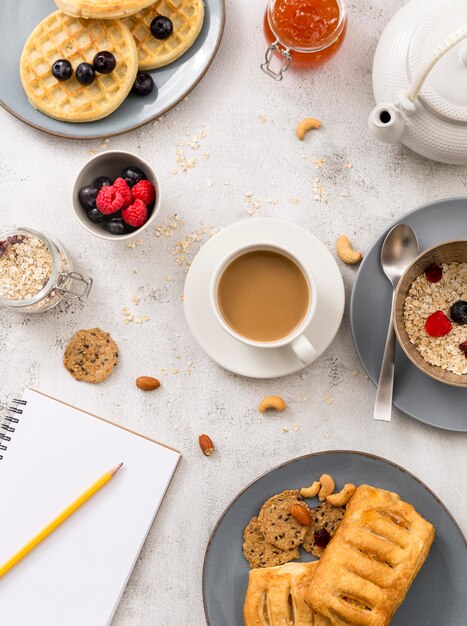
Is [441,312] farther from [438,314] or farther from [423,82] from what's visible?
[423,82]

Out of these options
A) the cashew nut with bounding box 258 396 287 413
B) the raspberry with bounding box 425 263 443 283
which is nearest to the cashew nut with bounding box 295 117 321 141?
the raspberry with bounding box 425 263 443 283

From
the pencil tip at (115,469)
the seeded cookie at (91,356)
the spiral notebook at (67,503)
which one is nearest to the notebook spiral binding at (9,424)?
the spiral notebook at (67,503)

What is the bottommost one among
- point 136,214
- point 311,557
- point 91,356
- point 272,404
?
point 311,557

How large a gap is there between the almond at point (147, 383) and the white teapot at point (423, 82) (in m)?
0.79

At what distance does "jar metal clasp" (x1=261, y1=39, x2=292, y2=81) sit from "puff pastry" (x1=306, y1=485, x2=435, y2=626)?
1055 mm

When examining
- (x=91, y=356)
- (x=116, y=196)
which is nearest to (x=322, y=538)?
(x=91, y=356)

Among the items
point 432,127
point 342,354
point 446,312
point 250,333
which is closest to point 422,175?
point 432,127

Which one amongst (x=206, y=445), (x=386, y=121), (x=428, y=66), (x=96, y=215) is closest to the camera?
(x=428, y=66)

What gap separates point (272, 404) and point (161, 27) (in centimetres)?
96

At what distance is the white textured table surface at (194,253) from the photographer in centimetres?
163

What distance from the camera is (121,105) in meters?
1.61

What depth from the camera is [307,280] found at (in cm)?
146

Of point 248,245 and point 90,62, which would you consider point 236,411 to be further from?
point 90,62

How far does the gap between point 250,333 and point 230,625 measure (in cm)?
72
